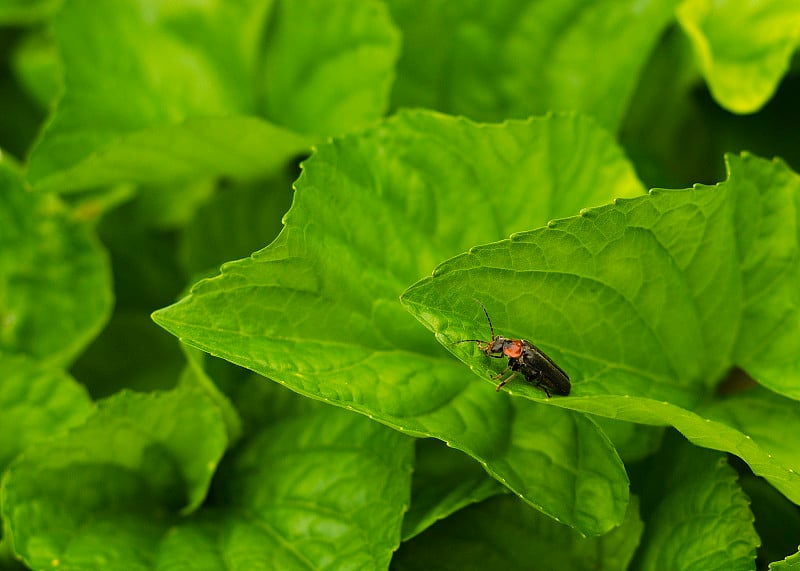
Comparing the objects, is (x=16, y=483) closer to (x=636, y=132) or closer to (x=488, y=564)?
(x=488, y=564)

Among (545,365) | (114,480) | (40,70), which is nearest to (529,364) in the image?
(545,365)

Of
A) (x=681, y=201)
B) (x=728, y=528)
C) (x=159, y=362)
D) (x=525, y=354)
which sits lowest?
(x=159, y=362)

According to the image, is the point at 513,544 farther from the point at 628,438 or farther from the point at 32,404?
the point at 32,404

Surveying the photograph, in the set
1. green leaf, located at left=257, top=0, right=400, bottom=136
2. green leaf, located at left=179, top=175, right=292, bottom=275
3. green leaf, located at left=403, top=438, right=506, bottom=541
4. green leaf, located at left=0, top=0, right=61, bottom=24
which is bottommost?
green leaf, located at left=403, top=438, right=506, bottom=541

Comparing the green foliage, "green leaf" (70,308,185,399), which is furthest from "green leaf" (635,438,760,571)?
"green leaf" (70,308,185,399)

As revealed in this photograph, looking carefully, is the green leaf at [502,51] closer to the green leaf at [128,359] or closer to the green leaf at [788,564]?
the green leaf at [128,359]

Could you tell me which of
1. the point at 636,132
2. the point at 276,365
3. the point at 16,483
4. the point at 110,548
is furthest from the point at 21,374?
the point at 636,132

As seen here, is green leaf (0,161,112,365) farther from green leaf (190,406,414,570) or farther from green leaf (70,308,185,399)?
green leaf (190,406,414,570)

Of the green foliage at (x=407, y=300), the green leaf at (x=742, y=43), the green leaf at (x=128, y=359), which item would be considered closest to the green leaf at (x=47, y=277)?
the green foliage at (x=407, y=300)
